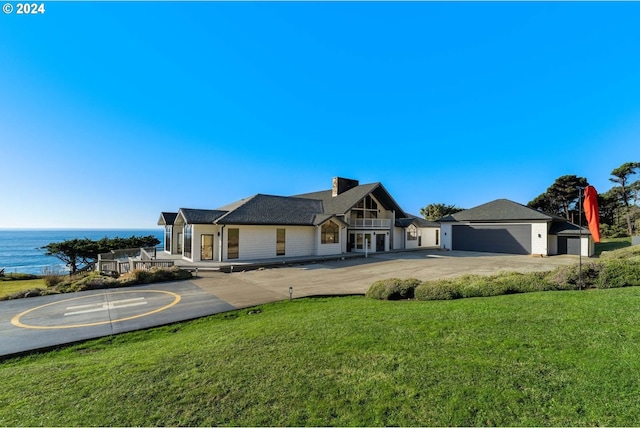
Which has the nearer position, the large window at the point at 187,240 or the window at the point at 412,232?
the large window at the point at 187,240

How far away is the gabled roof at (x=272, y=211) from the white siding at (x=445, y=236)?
1395 cm

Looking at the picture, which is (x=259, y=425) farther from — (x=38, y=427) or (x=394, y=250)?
(x=394, y=250)

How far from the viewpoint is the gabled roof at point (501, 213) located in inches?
989

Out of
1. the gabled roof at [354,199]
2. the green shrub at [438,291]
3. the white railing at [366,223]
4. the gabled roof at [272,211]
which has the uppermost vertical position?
the gabled roof at [354,199]

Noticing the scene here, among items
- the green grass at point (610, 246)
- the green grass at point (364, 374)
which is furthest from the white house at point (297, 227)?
the green grass at point (610, 246)

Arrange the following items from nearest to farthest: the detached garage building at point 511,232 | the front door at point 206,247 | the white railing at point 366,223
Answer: the front door at point 206,247
the detached garage building at point 511,232
the white railing at point 366,223

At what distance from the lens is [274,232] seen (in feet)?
71.4

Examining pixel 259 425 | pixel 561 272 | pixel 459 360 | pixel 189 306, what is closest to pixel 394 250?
pixel 561 272

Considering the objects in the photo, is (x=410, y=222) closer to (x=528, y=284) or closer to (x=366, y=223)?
(x=366, y=223)

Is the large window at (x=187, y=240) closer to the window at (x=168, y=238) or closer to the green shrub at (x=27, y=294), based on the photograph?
the window at (x=168, y=238)

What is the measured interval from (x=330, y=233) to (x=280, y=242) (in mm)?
4769

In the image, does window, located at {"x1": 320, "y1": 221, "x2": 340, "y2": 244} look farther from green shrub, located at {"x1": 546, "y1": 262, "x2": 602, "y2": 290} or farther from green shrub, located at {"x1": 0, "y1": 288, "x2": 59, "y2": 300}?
green shrub, located at {"x1": 0, "y1": 288, "x2": 59, "y2": 300}

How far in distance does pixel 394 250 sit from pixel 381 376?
26.3 meters

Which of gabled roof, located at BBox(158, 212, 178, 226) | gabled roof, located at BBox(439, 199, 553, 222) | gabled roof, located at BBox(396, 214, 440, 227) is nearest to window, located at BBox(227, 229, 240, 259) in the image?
gabled roof, located at BBox(158, 212, 178, 226)
